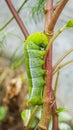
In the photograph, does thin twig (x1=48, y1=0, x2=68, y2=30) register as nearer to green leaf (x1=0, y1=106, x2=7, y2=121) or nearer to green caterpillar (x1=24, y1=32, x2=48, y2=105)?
green caterpillar (x1=24, y1=32, x2=48, y2=105)

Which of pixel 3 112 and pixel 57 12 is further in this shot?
pixel 3 112

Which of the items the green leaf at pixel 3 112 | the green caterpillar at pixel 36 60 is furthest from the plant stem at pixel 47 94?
the green leaf at pixel 3 112

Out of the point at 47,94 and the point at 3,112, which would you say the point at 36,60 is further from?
the point at 3,112

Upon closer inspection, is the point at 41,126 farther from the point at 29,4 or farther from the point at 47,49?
the point at 29,4

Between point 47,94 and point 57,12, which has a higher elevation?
point 57,12

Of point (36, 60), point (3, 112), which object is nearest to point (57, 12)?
point (36, 60)

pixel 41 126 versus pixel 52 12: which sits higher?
pixel 52 12

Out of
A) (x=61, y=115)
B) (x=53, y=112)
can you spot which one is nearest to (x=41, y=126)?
(x=53, y=112)

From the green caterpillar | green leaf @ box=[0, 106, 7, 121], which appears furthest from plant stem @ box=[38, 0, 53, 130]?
green leaf @ box=[0, 106, 7, 121]

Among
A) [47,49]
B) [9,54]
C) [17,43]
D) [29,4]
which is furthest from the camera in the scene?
[9,54]

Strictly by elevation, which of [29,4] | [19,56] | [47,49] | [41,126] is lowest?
[41,126]
